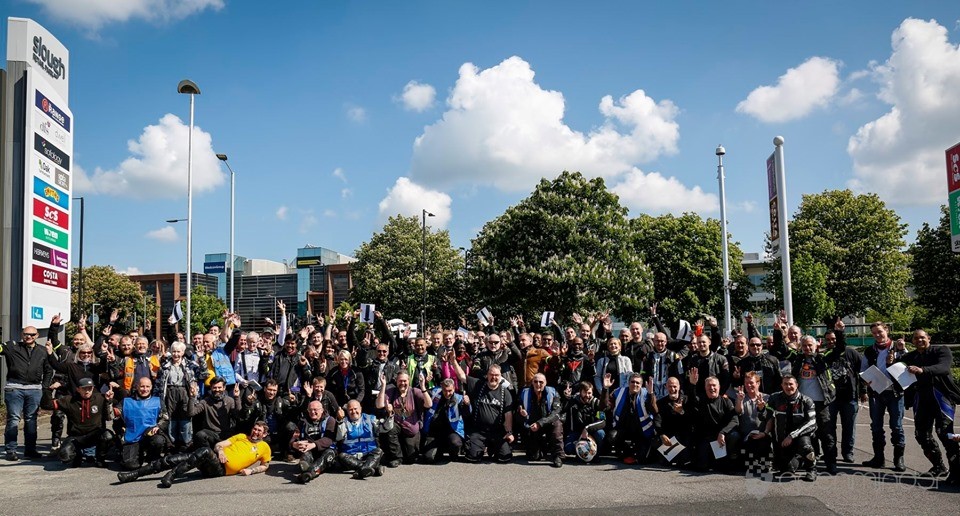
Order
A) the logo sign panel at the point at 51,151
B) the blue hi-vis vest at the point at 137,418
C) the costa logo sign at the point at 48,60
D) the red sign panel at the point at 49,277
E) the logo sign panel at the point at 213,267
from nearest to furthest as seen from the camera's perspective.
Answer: the blue hi-vis vest at the point at 137,418 < the red sign panel at the point at 49,277 < the logo sign panel at the point at 51,151 < the costa logo sign at the point at 48,60 < the logo sign panel at the point at 213,267

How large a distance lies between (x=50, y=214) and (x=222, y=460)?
10391 mm

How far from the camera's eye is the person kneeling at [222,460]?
8594 millimetres

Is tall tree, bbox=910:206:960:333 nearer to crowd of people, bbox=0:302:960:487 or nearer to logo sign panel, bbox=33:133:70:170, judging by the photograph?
crowd of people, bbox=0:302:960:487

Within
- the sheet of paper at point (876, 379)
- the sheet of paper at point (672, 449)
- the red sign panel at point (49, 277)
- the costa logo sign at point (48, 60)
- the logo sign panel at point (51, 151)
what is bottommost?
the sheet of paper at point (672, 449)

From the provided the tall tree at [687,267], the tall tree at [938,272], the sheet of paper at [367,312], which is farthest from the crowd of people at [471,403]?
the tall tree at [687,267]

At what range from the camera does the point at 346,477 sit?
8.88 metres

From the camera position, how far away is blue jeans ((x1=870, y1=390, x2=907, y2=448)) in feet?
28.6

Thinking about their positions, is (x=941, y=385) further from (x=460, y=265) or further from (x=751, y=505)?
(x=460, y=265)

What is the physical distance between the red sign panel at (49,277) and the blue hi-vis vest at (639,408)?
43.5 feet

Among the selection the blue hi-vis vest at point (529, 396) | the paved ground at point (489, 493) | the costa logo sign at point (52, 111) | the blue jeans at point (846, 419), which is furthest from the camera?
the costa logo sign at point (52, 111)

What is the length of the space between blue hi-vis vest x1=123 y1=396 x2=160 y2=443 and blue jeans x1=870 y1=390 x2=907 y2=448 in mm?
9928

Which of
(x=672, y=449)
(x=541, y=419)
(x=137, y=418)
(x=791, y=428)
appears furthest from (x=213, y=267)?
(x=791, y=428)

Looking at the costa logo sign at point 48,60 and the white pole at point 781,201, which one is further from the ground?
the costa logo sign at point 48,60

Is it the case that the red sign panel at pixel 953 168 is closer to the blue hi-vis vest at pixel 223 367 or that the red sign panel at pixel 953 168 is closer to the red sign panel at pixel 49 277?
the blue hi-vis vest at pixel 223 367
